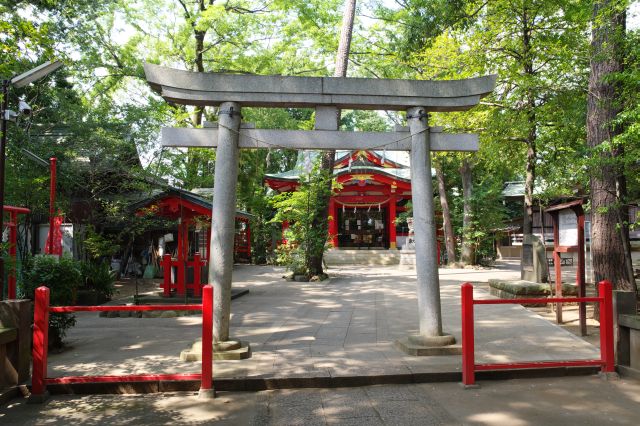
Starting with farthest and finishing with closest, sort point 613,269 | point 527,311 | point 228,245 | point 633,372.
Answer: point 527,311 < point 613,269 < point 228,245 < point 633,372

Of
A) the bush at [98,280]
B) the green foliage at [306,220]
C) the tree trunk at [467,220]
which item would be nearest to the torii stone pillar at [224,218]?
the bush at [98,280]

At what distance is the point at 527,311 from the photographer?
31.9 ft

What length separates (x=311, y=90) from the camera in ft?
Result: 21.9

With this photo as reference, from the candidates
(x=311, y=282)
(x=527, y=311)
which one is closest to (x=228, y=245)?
(x=527, y=311)

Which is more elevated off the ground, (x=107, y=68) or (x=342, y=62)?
(x=107, y=68)

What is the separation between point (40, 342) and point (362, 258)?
21.3 m

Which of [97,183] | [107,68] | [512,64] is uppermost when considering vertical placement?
[107,68]

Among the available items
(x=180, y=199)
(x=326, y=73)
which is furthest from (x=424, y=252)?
(x=326, y=73)

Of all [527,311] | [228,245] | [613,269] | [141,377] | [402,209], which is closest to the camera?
[141,377]

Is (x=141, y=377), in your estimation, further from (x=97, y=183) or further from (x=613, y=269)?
(x=97, y=183)

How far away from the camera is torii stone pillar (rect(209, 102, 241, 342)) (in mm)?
6359

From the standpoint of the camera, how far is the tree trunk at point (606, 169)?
8172mm

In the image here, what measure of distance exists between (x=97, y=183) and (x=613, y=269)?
1360cm

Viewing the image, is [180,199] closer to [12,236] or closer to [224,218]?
[12,236]
